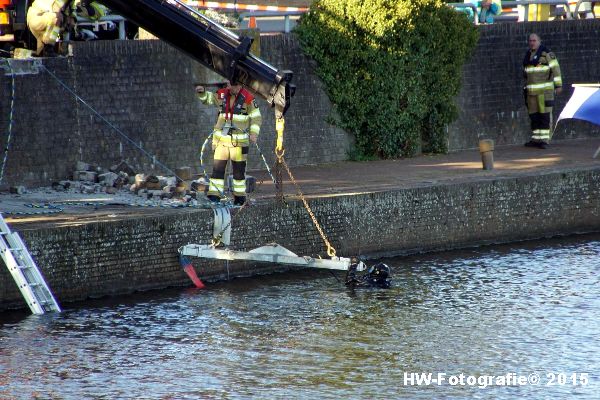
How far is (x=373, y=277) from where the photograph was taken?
1636cm

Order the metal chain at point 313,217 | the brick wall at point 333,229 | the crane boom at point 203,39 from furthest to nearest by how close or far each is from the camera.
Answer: the crane boom at point 203,39
the metal chain at point 313,217
the brick wall at point 333,229

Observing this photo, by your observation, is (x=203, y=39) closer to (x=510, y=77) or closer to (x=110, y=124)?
(x=110, y=124)

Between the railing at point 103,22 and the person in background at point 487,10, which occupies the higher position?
the person in background at point 487,10

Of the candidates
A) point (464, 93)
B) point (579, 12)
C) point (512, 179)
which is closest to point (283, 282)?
point (512, 179)

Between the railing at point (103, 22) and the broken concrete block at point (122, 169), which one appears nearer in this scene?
the broken concrete block at point (122, 169)

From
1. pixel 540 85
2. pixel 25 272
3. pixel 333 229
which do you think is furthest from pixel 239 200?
pixel 540 85

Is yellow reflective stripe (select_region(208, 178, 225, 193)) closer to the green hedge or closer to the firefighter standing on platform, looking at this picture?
the firefighter standing on platform

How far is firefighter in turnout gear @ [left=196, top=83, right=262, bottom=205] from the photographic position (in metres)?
17.2

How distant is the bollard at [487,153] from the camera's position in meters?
20.3

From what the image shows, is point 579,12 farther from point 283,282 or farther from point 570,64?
point 283,282

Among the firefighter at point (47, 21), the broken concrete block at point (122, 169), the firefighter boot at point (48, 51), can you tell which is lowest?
the broken concrete block at point (122, 169)

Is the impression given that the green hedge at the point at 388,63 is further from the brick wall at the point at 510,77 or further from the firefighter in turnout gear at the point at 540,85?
the firefighter in turnout gear at the point at 540,85

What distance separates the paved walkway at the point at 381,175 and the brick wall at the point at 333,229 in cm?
31

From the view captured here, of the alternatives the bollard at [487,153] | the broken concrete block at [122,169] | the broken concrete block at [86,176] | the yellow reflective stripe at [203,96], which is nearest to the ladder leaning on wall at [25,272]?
the yellow reflective stripe at [203,96]
